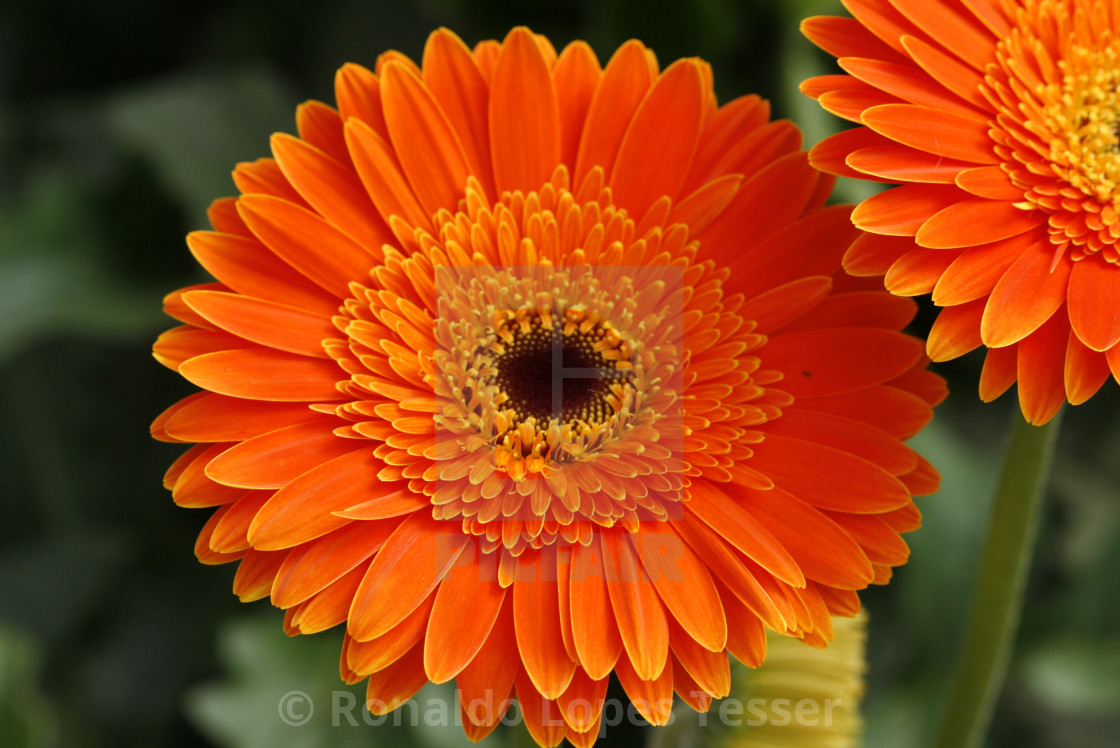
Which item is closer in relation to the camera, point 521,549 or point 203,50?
point 521,549

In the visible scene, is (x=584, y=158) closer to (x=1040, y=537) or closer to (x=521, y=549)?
(x=521, y=549)

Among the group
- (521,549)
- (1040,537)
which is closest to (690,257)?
(521,549)

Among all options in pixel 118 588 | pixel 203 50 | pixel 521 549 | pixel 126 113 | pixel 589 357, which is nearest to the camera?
pixel 521 549

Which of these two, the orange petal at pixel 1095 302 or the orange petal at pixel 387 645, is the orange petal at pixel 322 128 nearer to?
the orange petal at pixel 387 645

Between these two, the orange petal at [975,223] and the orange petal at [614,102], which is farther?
the orange petal at [614,102]

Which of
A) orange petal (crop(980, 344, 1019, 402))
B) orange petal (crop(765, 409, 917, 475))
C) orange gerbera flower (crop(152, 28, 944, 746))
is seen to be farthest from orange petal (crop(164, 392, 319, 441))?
orange petal (crop(980, 344, 1019, 402))

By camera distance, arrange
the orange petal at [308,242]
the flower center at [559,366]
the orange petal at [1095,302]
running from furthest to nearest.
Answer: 1. the flower center at [559,366]
2. the orange petal at [308,242]
3. the orange petal at [1095,302]

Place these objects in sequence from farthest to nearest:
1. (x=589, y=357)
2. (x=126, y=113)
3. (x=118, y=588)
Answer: (x=118, y=588), (x=126, y=113), (x=589, y=357)

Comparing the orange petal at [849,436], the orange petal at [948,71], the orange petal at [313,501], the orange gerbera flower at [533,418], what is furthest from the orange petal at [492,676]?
the orange petal at [948,71]
